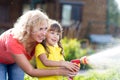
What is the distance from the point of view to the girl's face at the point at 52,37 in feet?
14.7

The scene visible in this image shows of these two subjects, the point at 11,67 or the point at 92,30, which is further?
the point at 92,30

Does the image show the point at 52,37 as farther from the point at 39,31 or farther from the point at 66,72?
the point at 66,72

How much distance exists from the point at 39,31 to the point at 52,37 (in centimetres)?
29

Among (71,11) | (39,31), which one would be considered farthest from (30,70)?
(71,11)

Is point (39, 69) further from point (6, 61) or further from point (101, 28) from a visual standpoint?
point (101, 28)

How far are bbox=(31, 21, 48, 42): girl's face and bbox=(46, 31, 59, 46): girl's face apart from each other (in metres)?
0.21

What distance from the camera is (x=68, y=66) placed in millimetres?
4156

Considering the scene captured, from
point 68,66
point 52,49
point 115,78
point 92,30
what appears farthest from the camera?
point 92,30

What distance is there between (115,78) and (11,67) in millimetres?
1604

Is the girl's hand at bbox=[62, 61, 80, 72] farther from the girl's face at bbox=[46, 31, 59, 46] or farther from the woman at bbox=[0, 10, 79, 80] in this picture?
the girl's face at bbox=[46, 31, 59, 46]

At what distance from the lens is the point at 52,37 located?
4500 mm

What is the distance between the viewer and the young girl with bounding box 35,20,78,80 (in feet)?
14.3

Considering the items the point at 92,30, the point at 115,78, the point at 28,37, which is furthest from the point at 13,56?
the point at 92,30

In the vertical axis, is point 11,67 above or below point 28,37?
below
